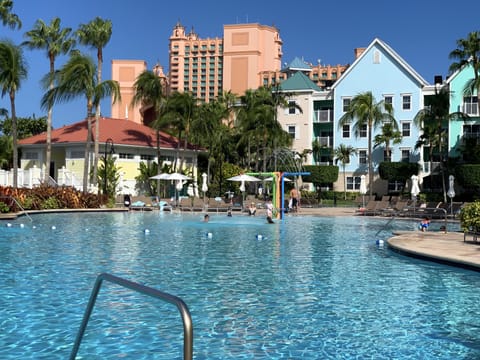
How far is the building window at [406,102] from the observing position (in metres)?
57.2

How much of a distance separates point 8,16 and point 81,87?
794 cm

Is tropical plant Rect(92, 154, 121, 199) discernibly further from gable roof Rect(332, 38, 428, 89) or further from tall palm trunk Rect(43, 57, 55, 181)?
gable roof Rect(332, 38, 428, 89)

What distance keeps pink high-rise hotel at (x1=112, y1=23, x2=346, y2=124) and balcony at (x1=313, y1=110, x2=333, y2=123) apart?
49031 millimetres

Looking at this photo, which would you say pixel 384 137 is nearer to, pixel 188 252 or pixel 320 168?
pixel 320 168

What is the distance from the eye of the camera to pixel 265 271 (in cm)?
1395

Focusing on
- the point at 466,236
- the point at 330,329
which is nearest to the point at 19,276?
the point at 330,329

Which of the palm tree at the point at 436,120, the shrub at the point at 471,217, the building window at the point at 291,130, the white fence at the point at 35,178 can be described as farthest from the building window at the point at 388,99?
the shrub at the point at 471,217

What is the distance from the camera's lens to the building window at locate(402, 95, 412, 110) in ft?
188

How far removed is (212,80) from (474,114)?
108m

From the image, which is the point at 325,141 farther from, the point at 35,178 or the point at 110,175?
the point at 35,178

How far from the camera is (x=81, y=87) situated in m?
43.1

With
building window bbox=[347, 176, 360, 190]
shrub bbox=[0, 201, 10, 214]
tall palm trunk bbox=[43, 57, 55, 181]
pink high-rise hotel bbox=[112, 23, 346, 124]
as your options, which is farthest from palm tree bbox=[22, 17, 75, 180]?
pink high-rise hotel bbox=[112, 23, 346, 124]

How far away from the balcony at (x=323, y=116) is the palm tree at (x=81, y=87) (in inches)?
978

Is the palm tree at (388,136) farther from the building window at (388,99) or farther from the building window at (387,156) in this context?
the building window at (388,99)
